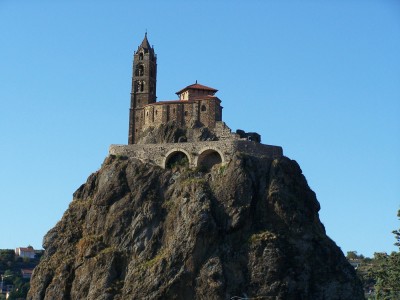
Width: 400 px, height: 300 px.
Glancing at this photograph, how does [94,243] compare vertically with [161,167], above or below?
below

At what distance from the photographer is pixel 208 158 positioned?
11912 cm

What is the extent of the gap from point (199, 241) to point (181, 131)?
75.2ft

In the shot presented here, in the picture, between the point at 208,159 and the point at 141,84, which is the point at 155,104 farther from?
the point at 208,159

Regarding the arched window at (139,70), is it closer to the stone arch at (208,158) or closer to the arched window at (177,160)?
the arched window at (177,160)

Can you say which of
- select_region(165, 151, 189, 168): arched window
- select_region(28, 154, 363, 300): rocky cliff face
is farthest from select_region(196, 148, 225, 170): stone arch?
select_region(28, 154, 363, 300): rocky cliff face

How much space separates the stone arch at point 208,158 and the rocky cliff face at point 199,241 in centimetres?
224

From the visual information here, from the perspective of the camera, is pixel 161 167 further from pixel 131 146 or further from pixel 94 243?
pixel 94 243

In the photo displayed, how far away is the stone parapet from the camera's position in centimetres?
11669

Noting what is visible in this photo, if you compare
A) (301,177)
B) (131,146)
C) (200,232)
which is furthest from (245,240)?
(131,146)

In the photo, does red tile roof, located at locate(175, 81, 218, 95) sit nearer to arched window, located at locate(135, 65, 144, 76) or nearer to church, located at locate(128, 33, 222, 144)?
church, located at locate(128, 33, 222, 144)

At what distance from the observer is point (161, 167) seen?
393 feet

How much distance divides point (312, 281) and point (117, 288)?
26.1 meters

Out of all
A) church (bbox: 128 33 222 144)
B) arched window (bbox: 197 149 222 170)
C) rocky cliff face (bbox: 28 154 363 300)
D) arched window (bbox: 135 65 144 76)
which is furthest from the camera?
arched window (bbox: 135 65 144 76)

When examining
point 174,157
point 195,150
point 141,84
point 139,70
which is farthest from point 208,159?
point 139,70
